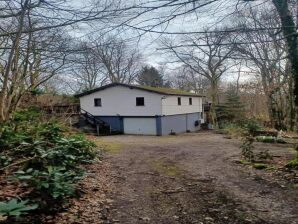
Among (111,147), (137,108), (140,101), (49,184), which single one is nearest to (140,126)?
(137,108)

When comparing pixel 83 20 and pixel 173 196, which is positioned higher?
pixel 83 20

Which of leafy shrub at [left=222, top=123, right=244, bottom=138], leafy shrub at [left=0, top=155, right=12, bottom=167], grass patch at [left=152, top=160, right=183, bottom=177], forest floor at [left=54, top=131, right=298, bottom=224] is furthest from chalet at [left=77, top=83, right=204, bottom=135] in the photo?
leafy shrub at [left=0, top=155, right=12, bottom=167]

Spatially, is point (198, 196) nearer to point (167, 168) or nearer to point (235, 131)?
point (167, 168)

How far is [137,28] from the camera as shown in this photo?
4.55 m

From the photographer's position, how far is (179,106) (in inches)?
1182

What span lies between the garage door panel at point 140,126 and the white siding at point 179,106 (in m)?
1.41

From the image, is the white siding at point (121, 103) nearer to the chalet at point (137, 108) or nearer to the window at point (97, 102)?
the chalet at point (137, 108)

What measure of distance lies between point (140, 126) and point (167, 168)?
18071 millimetres

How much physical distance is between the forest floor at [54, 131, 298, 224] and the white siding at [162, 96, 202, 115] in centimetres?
1730

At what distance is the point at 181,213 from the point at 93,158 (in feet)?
19.1

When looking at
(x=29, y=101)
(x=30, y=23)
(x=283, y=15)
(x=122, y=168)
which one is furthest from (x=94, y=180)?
(x=29, y=101)

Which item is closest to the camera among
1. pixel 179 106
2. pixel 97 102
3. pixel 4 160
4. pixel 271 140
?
pixel 4 160

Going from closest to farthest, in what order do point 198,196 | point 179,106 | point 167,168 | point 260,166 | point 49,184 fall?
point 49,184
point 198,196
point 260,166
point 167,168
point 179,106

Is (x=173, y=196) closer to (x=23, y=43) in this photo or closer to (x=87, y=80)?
(x=23, y=43)
